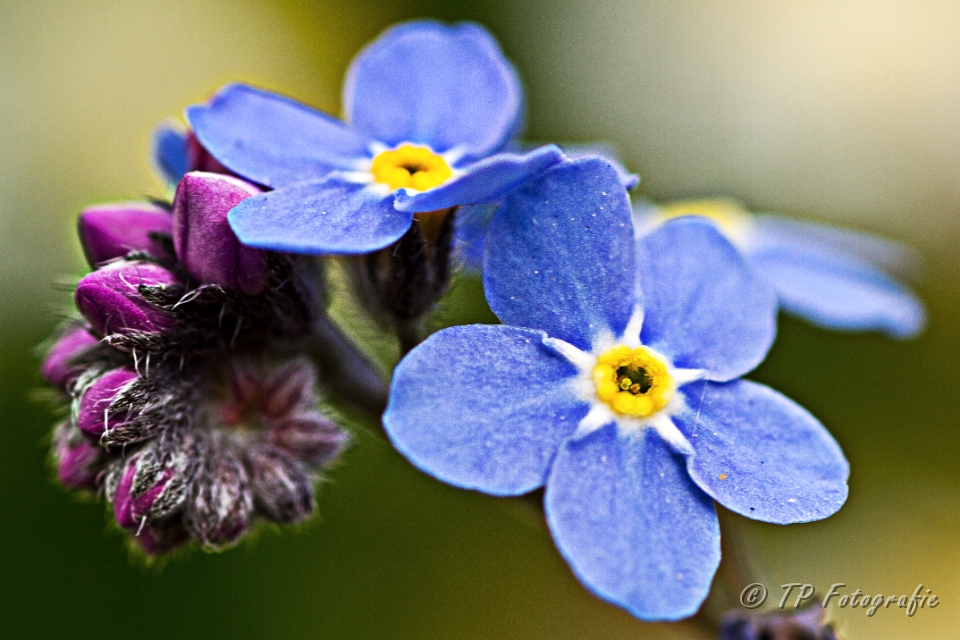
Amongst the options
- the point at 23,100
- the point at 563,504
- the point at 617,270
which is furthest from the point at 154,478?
the point at 23,100

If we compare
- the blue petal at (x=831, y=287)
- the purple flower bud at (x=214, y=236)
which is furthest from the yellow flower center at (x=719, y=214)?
the purple flower bud at (x=214, y=236)

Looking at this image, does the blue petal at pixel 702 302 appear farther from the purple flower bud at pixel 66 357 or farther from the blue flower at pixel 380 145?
the purple flower bud at pixel 66 357

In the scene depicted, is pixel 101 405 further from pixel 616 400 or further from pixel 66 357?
pixel 616 400

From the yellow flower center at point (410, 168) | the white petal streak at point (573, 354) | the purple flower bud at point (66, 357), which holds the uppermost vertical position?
the yellow flower center at point (410, 168)

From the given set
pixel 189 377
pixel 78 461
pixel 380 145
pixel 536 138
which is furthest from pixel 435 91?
pixel 536 138

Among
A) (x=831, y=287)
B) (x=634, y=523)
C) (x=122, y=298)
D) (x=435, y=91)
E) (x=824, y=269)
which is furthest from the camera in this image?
(x=824, y=269)

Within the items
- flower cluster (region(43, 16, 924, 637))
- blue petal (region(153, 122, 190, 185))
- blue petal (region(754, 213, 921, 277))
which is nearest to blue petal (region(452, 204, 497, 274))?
flower cluster (region(43, 16, 924, 637))

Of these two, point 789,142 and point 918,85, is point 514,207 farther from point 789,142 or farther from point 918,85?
point 918,85
